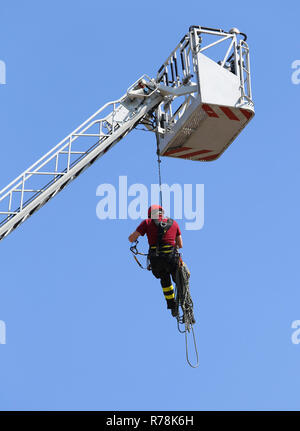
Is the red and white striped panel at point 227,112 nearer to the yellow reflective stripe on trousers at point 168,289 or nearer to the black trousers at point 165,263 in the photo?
the black trousers at point 165,263

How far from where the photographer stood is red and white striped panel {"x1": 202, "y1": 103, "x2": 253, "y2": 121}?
2033cm

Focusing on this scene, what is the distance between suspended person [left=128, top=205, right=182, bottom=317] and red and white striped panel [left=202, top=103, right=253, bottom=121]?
2.38 meters

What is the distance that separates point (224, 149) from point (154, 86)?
2246 millimetres

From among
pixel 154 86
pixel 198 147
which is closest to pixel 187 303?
pixel 198 147

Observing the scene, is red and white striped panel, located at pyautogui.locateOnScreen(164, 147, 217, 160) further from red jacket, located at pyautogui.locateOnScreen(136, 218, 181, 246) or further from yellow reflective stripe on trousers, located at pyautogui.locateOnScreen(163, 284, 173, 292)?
yellow reflective stripe on trousers, located at pyautogui.locateOnScreen(163, 284, 173, 292)

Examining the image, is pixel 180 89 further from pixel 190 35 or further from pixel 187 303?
pixel 187 303

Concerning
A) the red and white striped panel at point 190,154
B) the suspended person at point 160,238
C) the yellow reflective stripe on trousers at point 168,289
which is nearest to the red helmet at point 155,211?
the suspended person at point 160,238

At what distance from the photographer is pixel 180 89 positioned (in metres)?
21.1

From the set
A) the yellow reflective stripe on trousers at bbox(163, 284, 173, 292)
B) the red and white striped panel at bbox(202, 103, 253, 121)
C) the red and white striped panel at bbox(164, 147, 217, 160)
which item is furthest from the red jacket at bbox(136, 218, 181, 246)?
the red and white striped panel at bbox(202, 103, 253, 121)

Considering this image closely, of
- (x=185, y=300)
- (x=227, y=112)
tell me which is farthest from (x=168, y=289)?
(x=227, y=112)

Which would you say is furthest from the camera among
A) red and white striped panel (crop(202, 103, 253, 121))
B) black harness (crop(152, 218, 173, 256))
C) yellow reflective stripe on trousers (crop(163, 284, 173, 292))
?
yellow reflective stripe on trousers (crop(163, 284, 173, 292))

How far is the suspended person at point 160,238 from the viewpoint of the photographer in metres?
20.6

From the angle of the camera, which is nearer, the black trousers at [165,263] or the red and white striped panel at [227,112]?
the red and white striped panel at [227,112]

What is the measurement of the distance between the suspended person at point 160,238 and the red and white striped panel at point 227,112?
238 cm
